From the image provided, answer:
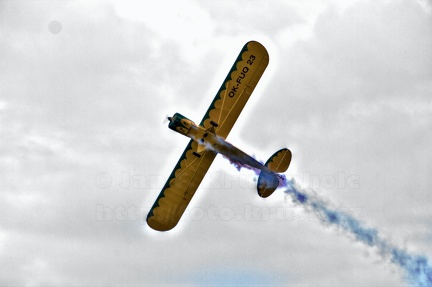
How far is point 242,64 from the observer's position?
48.9 m

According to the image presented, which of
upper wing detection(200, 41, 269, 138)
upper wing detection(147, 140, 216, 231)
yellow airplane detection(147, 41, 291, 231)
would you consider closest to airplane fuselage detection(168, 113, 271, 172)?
yellow airplane detection(147, 41, 291, 231)

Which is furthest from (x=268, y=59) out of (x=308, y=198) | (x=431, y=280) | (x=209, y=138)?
(x=431, y=280)

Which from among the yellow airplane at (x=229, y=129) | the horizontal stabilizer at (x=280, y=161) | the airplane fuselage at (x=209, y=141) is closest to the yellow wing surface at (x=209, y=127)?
the yellow airplane at (x=229, y=129)

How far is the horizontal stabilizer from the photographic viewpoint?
49.0 m

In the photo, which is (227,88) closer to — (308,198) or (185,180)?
(185,180)

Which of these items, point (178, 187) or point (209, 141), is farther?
point (178, 187)

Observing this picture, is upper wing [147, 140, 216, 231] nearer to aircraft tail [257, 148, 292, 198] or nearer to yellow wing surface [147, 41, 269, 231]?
yellow wing surface [147, 41, 269, 231]

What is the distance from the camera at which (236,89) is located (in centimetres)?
4894

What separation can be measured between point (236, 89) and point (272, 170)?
539 centimetres

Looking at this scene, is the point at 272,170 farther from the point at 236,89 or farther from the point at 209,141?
the point at 236,89

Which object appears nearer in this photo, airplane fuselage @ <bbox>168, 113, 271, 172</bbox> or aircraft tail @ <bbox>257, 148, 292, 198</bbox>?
airplane fuselage @ <bbox>168, 113, 271, 172</bbox>

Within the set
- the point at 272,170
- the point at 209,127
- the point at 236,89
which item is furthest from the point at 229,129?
the point at 272,170

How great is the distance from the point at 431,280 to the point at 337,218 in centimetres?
700

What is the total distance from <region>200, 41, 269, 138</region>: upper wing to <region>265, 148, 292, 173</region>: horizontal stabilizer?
11.1ft
